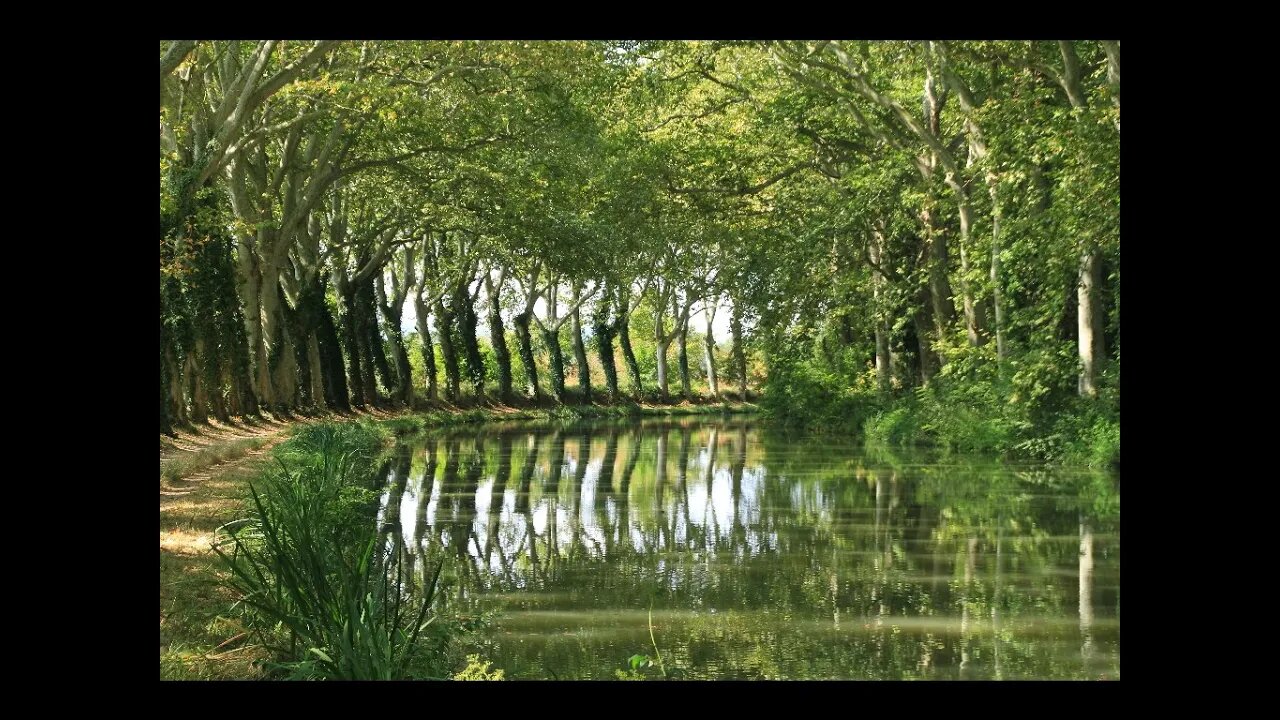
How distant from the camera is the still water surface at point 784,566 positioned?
8172 mm

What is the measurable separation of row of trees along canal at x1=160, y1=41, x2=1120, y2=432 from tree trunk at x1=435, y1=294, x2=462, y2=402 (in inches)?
149

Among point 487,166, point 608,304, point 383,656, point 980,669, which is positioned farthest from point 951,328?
point 608,304

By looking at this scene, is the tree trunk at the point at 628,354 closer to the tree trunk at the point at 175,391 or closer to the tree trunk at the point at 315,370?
the tree trunk at the point at 315,370

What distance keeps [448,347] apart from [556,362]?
8073 millimetres

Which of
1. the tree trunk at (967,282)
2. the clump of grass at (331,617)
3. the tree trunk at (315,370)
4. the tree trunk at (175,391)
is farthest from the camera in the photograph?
the tree trunk at (315,370)

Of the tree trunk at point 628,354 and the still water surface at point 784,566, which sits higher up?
the tree trunk at point 628,354

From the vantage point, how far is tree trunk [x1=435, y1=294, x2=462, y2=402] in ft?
163

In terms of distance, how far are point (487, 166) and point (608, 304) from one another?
92.7ft

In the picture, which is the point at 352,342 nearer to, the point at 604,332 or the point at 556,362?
the point at 556,362

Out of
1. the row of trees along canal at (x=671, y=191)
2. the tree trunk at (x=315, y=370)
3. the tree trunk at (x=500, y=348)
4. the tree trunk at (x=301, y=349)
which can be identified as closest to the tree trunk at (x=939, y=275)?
the row of trees along canal at (x=671, y=191)

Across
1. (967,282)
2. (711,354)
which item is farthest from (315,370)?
(711,354)

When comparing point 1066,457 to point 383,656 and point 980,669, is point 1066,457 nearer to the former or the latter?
point 980,669

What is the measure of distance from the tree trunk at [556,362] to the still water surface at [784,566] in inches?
1266
